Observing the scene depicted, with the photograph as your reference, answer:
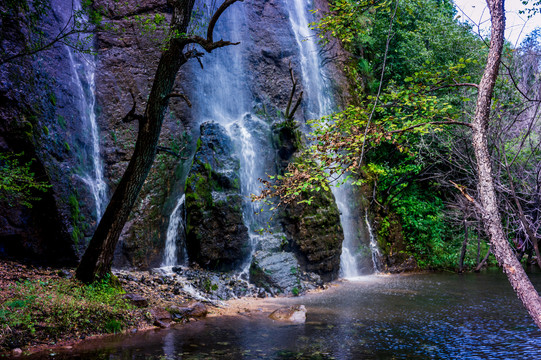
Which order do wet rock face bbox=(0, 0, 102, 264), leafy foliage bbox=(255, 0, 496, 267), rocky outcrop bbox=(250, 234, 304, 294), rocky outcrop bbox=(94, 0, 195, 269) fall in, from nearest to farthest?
wet rock face bbox=(0, 0, 102, 264), rocky outcrop bbox=(250, 234, 304, 294), rocky outcrop bbox=(94, 0, 195, 269), leafy foliage bbox=(255, 0, 496, 267)

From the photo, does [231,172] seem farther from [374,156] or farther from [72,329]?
[374,156]

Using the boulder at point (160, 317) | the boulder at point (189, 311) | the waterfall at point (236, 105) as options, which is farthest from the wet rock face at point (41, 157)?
the waterfall at point (236, 105)

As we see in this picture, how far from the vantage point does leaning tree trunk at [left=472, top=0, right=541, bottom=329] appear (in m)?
3.49

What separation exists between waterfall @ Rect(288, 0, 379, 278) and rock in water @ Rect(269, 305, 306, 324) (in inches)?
237

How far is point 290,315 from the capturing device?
7.45 meters

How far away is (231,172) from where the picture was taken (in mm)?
11445

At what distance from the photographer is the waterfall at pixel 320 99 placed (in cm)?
1395

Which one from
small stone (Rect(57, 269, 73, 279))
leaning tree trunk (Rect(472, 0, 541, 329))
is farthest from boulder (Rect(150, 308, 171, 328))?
leaning tree trunk (Rect(472, 0, 541, 329))

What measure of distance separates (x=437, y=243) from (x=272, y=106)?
8891 mm

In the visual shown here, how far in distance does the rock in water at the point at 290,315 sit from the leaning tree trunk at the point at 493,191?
438cm

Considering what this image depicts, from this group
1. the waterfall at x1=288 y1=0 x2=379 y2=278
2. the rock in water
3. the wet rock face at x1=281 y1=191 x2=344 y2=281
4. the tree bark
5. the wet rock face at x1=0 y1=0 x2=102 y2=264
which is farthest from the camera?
the waterfall at x1=288 y1=0 x2=379 y2=278

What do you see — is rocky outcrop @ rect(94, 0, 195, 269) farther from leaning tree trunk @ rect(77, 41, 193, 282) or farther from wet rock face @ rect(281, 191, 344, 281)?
wet rock face @ rect(281, 191, 344, 281)

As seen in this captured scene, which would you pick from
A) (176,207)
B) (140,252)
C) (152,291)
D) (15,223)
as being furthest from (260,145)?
(15,223)

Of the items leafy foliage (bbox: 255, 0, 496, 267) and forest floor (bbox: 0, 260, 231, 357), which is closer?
forest floor (bbox: 0, 260, 231, 357)
